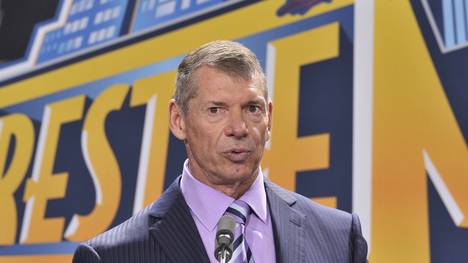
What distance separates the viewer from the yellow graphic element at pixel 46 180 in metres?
2.66

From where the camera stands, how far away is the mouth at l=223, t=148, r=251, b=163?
1000 mm

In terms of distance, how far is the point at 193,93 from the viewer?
3.47ft

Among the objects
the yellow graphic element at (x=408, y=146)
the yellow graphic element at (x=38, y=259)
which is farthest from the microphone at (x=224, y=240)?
the yellow graphic element at (x=38, y=259)

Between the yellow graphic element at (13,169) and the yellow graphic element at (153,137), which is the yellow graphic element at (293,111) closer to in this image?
the yellow graphic element at (153,137)

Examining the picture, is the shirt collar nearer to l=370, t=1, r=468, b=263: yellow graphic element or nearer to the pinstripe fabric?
the pinstripe fabric

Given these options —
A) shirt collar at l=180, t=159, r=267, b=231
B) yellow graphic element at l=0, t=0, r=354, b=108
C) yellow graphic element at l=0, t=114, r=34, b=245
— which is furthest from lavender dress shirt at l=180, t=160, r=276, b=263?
yellow graphic element at l=0, t=114, r=34, b=245

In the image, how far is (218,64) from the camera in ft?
3.40

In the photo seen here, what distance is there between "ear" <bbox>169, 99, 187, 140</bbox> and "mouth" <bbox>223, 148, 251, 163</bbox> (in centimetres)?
12

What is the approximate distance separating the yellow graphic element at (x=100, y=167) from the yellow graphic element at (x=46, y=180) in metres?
0.10

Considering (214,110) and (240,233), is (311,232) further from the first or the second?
(214,110)

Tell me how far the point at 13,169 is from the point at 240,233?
2.20 meters

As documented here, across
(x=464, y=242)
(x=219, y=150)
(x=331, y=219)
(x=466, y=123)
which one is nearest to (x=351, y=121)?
(x=466, y=123)

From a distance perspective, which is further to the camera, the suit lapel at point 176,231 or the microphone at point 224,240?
the suit lapel at point 176,231

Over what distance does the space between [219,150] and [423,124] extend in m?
0.93
